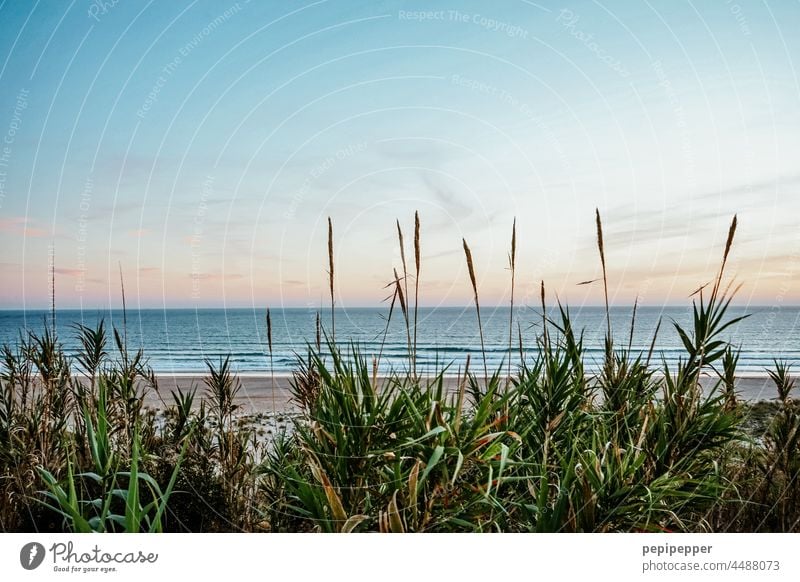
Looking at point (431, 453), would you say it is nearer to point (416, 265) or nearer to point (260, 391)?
point (416, 265)

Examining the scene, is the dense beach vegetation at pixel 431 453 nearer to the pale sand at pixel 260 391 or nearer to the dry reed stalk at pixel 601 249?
the dry reed stalk at pixel 601 249

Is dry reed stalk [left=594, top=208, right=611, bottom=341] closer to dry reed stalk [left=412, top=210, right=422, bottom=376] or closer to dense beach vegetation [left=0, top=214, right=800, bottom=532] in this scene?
dense beach vegetation [left=0, top=214, right=800, bottom=532]

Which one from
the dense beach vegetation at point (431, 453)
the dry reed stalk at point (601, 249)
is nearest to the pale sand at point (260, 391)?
the dense beach vegetation at point (431, 453)

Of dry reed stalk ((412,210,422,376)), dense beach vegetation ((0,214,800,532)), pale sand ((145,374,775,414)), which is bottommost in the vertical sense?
pale sand ((145,374,775,414))

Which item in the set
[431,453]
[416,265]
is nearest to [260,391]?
[416,265]

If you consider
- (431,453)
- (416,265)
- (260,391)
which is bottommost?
(260,391)

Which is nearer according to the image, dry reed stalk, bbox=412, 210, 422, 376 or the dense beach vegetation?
the dense beach vegetation

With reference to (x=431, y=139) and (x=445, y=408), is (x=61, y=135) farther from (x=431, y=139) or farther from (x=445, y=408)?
(x=445, y=408)

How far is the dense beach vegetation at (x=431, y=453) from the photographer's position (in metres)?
1.90

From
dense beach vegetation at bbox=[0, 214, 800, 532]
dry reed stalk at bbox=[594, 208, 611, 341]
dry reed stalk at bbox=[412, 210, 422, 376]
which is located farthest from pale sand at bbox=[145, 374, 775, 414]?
dry reed stalk at bbox=[412, 210, 422, 376]

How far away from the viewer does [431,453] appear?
187 centimetres

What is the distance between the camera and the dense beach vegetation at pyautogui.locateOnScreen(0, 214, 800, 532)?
1.90 m

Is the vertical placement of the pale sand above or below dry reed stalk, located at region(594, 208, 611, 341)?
below

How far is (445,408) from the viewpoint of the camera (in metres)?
2.01
